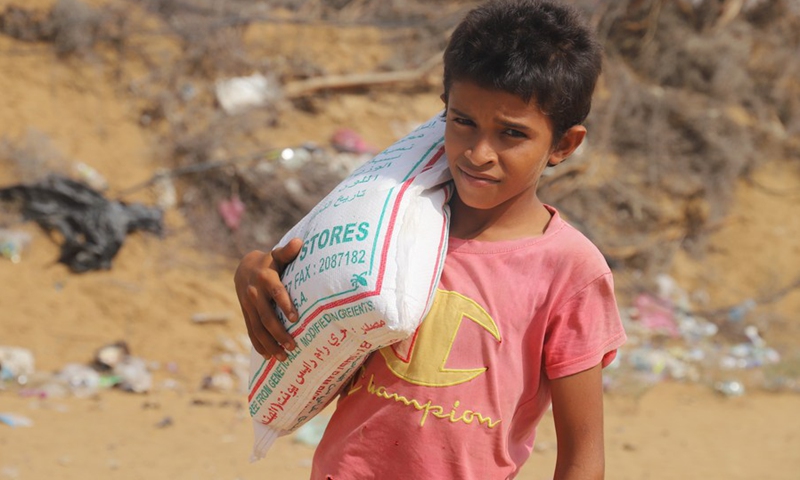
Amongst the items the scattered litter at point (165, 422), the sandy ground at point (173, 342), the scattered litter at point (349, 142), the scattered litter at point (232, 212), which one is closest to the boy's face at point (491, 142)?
the sandy ground at point (173, 342)

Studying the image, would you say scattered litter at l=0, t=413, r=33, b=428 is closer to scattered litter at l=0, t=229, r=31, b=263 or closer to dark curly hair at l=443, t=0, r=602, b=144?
scattered litter at l=0, t=229, r=31, b=263

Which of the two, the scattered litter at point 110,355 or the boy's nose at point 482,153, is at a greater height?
the boy's nose at point 482,153

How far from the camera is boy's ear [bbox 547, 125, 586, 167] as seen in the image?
1.49 metres

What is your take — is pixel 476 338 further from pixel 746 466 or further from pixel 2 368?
pixel 2 368

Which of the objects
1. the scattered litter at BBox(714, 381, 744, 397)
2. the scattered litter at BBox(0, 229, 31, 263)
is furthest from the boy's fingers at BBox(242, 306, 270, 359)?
the scattered litter at BBox(714, 381, 744, 397)

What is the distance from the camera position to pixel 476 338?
1.45 m

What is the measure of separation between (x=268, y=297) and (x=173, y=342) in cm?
405

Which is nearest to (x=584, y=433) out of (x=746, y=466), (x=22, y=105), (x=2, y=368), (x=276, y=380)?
(x=276, y=380)

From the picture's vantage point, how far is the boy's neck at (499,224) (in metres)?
1.52

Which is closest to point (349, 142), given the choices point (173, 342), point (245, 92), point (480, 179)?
point (245, 92)

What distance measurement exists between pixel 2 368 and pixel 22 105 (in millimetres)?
2452

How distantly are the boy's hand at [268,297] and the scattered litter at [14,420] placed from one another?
3260mm

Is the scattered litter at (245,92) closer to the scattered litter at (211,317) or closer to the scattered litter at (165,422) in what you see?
the scattered litter at (211,317)

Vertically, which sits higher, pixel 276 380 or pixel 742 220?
pixel 276 380
